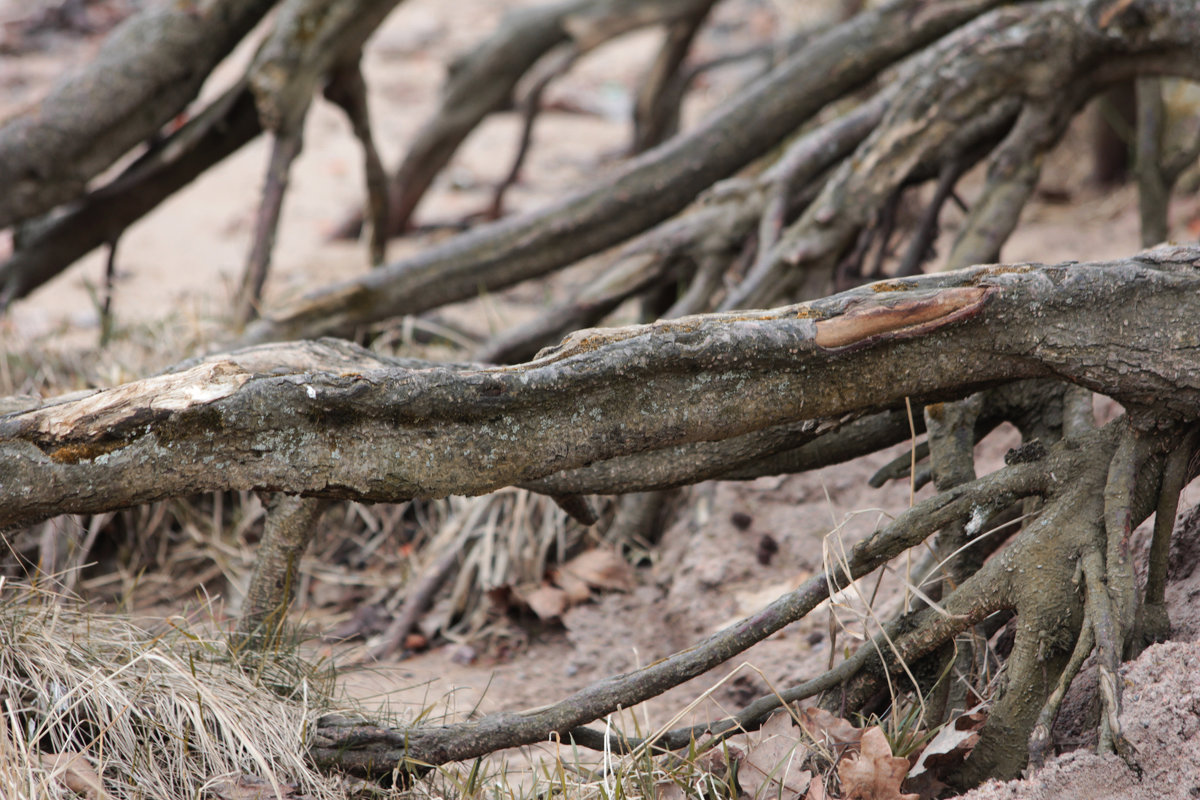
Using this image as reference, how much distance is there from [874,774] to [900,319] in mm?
736

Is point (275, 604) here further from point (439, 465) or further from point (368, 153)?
point (368, 153)

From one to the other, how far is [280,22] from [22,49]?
6860 mm

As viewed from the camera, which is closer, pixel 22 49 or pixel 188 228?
pixel 188 228

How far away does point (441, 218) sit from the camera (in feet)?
22.8

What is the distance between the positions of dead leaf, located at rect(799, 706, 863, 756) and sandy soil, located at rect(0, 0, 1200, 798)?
4.8 inches

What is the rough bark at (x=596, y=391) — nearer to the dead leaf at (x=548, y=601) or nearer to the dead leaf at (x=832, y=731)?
the dead leaf at (x=832, y=731)

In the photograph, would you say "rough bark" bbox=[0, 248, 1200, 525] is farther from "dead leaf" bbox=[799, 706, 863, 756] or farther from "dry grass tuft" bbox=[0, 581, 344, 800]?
"dead leaf" bbox=[799, 706, 863, 756]

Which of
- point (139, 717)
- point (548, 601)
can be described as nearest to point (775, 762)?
point (139, 717)

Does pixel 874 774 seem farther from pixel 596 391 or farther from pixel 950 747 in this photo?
pixel 596 391

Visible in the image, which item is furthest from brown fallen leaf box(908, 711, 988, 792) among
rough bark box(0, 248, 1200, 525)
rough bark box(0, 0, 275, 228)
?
rough bark box(0, 0, 275, 228)

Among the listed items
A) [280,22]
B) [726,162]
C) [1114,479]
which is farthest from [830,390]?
[280,22]

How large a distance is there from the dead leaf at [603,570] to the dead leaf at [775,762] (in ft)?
4.83

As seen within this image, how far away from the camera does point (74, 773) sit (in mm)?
1625

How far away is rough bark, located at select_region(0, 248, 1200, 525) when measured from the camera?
156cm
